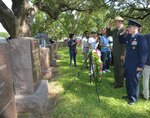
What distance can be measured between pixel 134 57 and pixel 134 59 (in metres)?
0.05

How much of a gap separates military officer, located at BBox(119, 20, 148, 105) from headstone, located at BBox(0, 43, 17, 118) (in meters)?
3.49

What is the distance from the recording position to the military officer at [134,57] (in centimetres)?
573

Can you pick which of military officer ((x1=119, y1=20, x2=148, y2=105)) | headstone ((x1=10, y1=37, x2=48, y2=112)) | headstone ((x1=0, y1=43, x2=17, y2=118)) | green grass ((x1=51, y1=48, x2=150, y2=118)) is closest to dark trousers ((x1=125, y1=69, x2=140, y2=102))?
military officer ((x1=119, y1=20, x2=148, y2=105))

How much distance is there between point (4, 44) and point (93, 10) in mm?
15534

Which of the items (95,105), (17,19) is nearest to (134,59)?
(95,105)

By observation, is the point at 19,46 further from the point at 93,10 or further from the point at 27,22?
the point at 93,10

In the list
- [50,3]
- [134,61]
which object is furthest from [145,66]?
[50,3]

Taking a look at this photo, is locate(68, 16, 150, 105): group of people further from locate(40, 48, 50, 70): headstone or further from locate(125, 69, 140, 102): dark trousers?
locate(40, 48, 50, 70): headstone

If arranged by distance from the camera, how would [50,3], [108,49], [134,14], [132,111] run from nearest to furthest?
[132,111] → [108,49] → [50,3] → [134,14]

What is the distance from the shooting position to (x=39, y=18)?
44750 mm

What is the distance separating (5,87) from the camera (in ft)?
10.1

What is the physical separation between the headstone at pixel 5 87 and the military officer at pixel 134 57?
349 cm

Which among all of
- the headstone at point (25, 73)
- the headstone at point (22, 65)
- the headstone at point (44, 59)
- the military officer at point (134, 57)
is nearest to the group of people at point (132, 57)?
the military officer at point (134, 57)

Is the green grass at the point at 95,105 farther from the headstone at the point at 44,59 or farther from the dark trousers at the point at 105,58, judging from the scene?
the headstone at the point at 44,59
